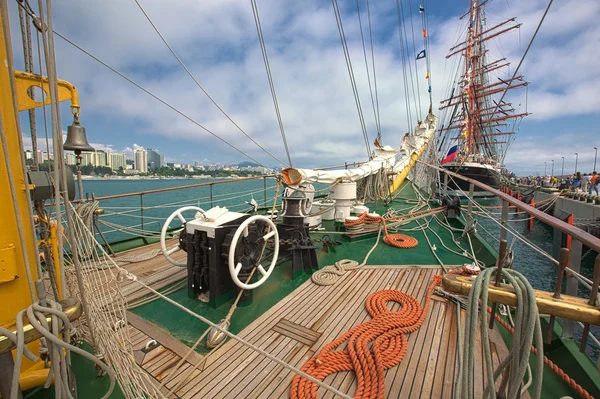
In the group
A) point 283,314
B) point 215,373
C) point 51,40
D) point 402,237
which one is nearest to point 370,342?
point 283,314

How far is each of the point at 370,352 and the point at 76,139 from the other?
350 cm

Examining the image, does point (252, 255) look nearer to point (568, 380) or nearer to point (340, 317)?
point (340, 317)

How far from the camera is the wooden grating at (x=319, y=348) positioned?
2.05 meters

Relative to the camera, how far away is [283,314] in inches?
119

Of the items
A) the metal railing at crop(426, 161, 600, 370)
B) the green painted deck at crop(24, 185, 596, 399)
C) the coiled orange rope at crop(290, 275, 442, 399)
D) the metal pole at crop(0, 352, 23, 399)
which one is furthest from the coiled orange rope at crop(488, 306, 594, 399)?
the metal pole at crop(0, 352, 23, 399)

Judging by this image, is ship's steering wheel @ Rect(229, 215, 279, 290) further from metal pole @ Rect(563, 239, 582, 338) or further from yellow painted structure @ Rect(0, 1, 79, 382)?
metal pole @ Rect(563, 239, 582, 338)

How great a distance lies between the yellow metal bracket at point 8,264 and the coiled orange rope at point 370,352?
1.91m

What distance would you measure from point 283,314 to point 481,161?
35.6 metres

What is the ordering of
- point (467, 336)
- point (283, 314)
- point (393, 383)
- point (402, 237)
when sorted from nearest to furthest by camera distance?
point (467, 336), point (393, 383), point (283, 314), point (402, 237)

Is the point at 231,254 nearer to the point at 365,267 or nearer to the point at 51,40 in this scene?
the point at 51,40

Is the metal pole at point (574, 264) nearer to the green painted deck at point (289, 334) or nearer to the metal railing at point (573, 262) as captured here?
the metal railing at point (573, 262)

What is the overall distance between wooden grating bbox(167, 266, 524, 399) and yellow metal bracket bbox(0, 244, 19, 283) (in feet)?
4.32

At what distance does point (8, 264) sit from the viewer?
62.7 inches

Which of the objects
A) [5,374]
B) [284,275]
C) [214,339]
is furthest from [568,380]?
[5,374]
